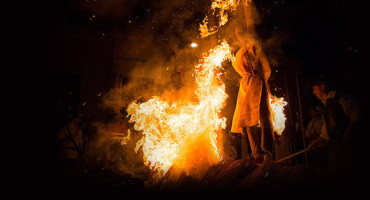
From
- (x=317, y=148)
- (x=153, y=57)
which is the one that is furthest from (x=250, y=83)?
(x=153, y=57)

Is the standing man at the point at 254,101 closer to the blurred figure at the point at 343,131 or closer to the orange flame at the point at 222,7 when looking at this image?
the orange flame at the point at 222,7

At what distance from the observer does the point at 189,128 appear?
504 centimetres

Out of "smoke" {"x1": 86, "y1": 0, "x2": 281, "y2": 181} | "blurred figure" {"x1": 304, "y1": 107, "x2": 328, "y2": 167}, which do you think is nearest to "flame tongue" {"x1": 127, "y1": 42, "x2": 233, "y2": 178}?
"smoke" {"x1": 86, "y1": 0, "x2": 281, "y2": 181}

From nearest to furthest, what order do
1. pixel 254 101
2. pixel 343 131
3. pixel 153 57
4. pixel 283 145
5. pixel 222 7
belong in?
pixel 254 101
pixel 343 131
pixel 222 7
pixel 283 145
pixel 153 57

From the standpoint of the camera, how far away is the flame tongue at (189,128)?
4512mm

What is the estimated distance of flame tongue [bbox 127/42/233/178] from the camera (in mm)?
4512

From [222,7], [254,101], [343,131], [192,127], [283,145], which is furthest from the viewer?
[283,145]

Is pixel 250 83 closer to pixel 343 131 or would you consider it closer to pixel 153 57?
pixel 343 131

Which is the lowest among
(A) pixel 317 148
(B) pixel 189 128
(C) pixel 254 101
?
(A) pixel 317 148

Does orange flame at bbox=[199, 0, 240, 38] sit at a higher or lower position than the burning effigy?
higher

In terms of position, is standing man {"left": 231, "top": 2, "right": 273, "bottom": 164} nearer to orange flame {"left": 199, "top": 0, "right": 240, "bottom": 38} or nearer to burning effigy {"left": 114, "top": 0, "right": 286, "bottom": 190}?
burning effigy {"left": 114, "top": 0, "right": 286, "bottom": 190}

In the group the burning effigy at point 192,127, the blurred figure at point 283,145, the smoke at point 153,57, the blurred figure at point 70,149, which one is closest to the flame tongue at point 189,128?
the burning effigy at point 192,127

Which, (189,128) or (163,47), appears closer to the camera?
(189,128)

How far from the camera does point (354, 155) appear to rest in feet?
13.2
